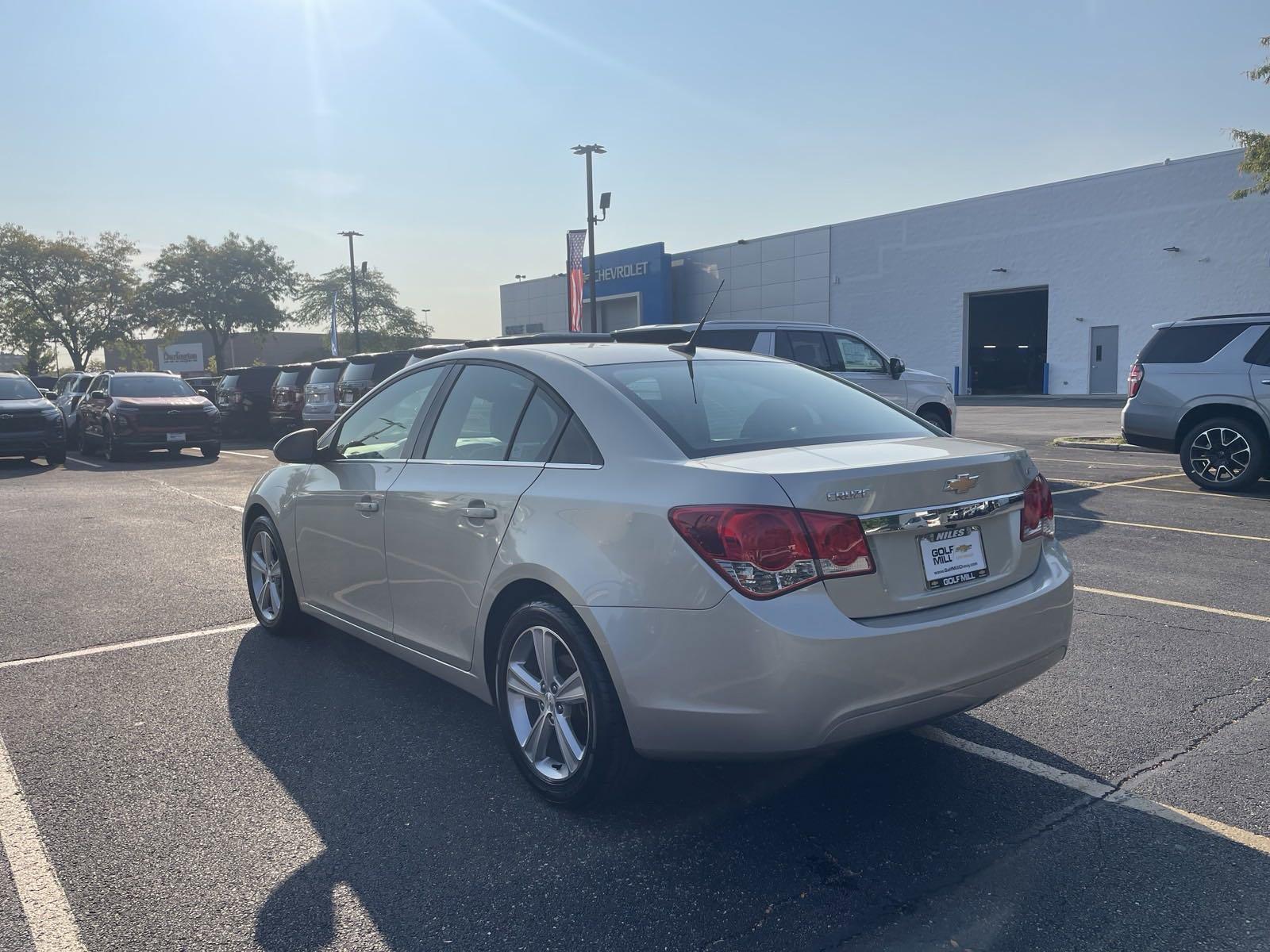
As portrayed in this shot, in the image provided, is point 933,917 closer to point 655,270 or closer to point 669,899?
point 669,899

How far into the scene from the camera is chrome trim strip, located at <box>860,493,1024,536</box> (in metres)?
2.96

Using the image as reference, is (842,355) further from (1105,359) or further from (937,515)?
(1105,359)

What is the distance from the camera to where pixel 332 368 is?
62.0 ft

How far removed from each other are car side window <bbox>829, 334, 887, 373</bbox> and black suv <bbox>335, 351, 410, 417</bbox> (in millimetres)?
7275

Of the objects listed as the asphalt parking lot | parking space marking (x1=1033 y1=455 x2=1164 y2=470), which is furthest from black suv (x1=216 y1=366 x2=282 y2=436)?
the asphalt parking lot

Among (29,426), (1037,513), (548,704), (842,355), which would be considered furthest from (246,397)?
(1037,513)

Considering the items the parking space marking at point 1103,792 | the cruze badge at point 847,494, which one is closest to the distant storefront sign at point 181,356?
the parking space marking at point 1103,792

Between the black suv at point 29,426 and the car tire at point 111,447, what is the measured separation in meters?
0.80

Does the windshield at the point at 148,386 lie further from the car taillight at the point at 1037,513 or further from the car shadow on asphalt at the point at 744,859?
the car taillight at the point at 1037,513

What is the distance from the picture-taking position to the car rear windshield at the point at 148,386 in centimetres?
1852

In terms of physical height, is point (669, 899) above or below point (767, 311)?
below

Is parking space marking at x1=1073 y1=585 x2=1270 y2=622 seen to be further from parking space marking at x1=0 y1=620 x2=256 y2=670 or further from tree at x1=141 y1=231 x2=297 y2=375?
tree at x1=141 y1=231 x2=297 y2=375

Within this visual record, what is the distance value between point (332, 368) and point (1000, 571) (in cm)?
1728

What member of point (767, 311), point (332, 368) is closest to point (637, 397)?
point (332, 368)
